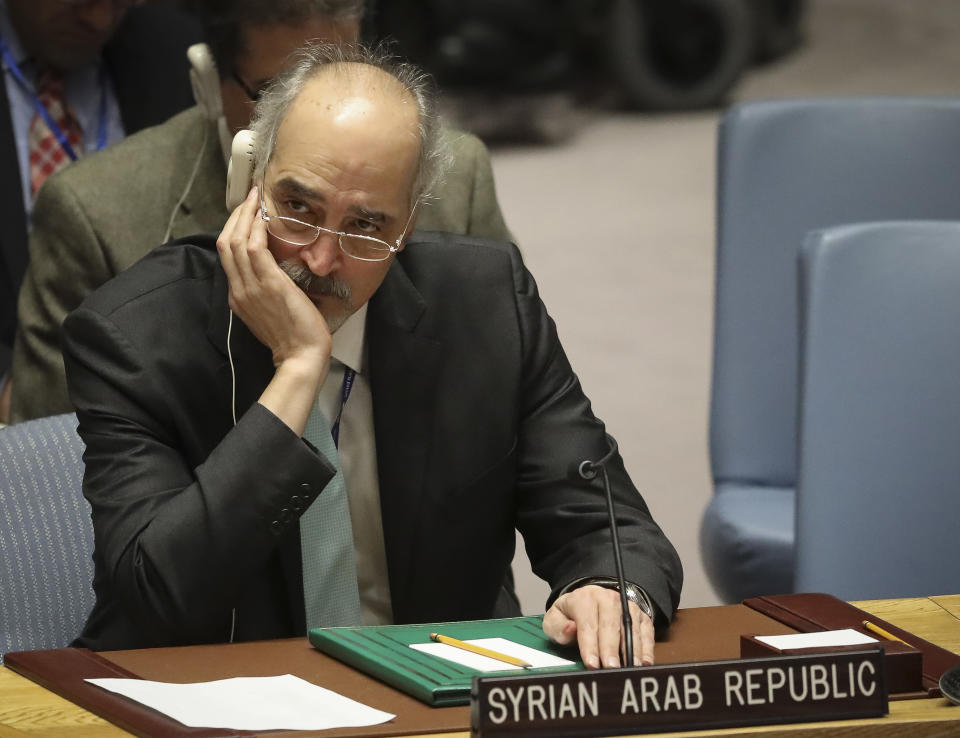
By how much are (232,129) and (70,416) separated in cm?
69

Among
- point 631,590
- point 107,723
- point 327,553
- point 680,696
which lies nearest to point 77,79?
point 327,553

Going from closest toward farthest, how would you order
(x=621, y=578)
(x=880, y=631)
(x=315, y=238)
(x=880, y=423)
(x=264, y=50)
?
(x=621, y=578), (x=880, y=631), (x=315, y=238), (x=880, y=423), (x=264, y=50)

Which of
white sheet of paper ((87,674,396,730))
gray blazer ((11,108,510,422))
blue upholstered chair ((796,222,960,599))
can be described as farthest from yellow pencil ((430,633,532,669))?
gray blazer ((11,108,510,422))

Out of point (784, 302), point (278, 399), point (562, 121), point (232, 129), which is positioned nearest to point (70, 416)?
point (278, 399)

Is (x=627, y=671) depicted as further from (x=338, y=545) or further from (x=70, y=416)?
(x=70, y=416)

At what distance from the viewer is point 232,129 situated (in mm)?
2504

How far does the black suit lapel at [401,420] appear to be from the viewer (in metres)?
1.93

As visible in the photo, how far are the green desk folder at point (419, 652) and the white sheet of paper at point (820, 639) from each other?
18 centimetres

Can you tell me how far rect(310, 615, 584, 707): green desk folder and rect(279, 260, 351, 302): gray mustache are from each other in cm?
41

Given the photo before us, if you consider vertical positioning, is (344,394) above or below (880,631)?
above

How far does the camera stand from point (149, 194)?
100 inches

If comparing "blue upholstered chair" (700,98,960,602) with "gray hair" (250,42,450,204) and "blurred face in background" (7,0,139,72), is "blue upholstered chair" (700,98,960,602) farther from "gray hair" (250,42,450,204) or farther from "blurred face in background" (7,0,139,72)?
"blurred face in background" (7,0,139,72)

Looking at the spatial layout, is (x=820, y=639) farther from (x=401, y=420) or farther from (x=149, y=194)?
(x=149, y=194)

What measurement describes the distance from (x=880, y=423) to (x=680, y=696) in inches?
41.8
